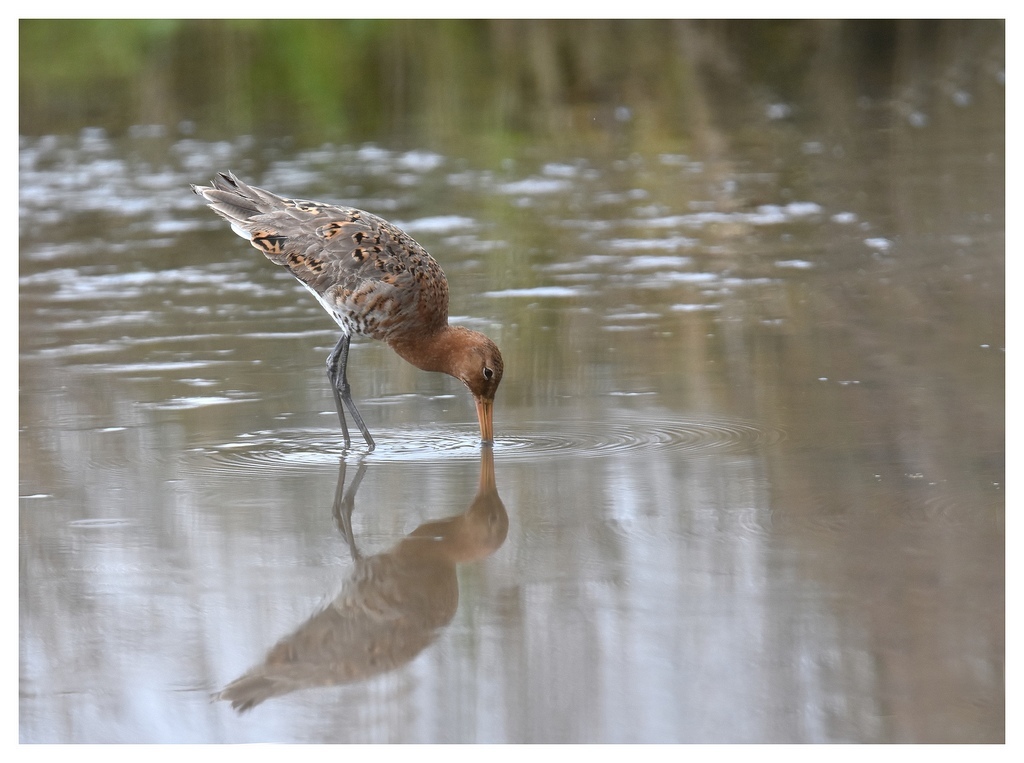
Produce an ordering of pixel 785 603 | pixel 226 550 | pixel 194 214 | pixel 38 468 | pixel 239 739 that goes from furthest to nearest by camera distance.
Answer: pixel 194 214, pixel 38 468, pixel 226 550, pixel 785 603, pixel 239 739

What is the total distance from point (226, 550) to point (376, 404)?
6.68ft

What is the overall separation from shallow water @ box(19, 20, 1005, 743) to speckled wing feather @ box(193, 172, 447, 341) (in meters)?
0.48

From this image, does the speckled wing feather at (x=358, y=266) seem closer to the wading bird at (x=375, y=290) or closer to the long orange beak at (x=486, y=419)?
the wading bird at (x=375, y=290)

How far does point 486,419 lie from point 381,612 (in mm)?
1909

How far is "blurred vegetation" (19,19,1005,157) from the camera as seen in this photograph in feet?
46.2

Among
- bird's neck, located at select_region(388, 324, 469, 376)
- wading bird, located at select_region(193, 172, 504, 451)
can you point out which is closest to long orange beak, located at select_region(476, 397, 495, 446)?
wading bird, located at select_region(193, 172, 504, 451)

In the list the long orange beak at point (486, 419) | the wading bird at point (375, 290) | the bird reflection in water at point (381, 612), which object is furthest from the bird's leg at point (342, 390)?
the bird reflection in water at point (381, 612)

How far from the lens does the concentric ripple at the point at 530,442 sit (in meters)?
5.98

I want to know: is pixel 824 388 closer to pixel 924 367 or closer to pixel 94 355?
pixel 924 367

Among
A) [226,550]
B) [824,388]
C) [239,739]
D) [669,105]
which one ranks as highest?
[669,105]

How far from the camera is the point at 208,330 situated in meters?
8.09

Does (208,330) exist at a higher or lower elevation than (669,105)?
lower

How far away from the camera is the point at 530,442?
6172mm

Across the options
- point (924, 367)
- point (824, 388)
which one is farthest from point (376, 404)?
point (924, 367)
